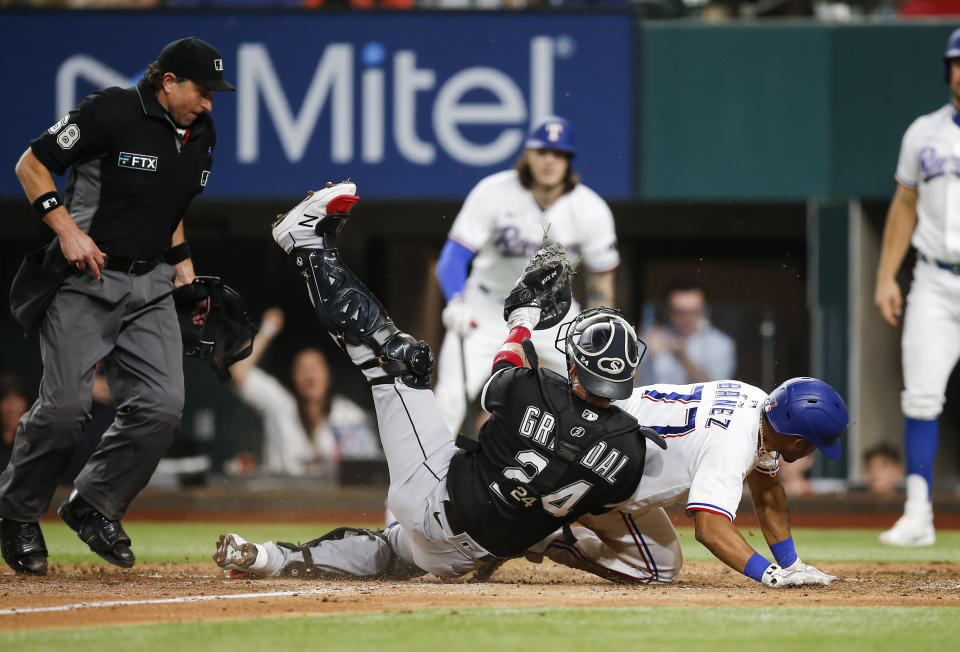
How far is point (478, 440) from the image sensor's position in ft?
15.2

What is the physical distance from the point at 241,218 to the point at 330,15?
→ 210cm

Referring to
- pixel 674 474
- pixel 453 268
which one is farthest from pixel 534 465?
pixel 453 268

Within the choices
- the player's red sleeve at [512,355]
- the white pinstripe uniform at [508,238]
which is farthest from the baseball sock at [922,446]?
the player's red sleeve at [512,355]

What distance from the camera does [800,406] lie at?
4.46 m

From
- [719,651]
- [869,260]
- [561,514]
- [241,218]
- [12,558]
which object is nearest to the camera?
[719,651]

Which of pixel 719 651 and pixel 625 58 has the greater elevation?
pixel 625 58

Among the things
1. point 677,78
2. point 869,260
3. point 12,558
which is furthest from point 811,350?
point 12,558

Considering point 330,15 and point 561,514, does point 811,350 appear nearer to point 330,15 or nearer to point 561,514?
point 330,15

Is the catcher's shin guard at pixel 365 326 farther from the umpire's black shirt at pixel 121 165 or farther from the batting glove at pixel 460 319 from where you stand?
the batting glove at pixel 460 319

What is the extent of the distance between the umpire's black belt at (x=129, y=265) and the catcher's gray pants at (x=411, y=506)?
2.82 ft

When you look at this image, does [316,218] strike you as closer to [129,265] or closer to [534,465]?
[129,265]

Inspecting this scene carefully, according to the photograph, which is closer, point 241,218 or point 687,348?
point 687,348

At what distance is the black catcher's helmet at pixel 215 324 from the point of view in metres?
5.43

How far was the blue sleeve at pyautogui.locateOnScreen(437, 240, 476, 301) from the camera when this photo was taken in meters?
6.41
